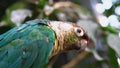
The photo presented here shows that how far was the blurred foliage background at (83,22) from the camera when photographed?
1383 mm

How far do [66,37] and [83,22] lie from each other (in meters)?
0.43

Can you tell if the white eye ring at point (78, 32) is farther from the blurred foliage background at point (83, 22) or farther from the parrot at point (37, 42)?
the blurred foliage background at point (83, 22)

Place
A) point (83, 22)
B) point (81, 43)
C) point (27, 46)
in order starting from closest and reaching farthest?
1. point (27, 46)
2. point (81, 43)
3. point (83, 22)

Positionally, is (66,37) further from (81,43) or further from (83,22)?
(83,22)

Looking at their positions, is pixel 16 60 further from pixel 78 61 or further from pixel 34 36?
pixel 78 61

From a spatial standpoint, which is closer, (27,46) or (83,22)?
(27,46)

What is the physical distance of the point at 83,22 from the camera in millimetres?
1511

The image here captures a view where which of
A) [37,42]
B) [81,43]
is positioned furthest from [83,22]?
[37,42]

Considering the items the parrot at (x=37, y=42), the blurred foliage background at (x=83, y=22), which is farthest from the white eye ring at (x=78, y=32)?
the blurred foliage background at (x=83, y=22)

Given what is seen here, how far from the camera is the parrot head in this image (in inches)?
43.0

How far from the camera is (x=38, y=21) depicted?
1114 mm

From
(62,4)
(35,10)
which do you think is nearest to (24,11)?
(35,10)

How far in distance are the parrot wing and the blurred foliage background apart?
1.16 ft

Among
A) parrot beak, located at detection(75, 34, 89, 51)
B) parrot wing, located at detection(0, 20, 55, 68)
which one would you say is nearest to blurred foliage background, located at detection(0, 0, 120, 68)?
parrot beak, located at detection(75, 34, 89, 51)
